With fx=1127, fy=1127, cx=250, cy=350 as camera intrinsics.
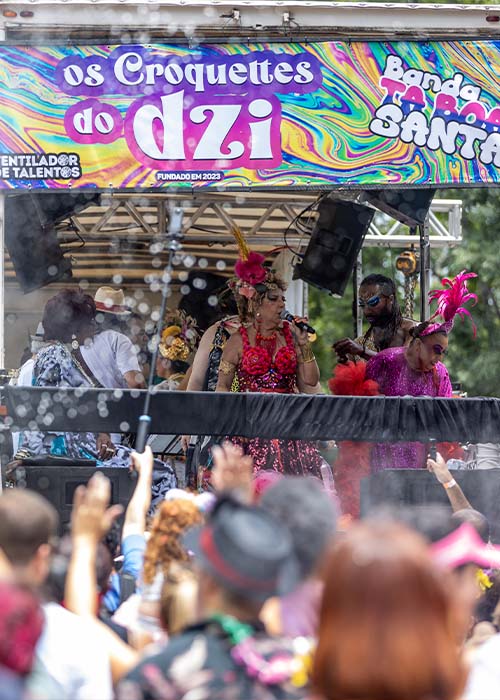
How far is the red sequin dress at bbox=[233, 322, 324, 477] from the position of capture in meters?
6.40

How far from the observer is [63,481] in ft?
19.4

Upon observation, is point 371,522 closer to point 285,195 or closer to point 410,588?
point 410,588

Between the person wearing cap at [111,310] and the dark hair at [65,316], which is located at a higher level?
the person wearing cap at [111,310]

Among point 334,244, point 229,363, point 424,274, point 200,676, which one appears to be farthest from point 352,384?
point 200,676

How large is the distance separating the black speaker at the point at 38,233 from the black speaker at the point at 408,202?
2134mm

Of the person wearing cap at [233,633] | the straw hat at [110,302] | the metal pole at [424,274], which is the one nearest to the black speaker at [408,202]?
the metal pole at [424,274]

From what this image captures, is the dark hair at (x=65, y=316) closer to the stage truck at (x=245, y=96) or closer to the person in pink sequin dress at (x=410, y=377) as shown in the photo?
the stage truck at (x=245, y=96)

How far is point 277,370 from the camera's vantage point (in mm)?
6449

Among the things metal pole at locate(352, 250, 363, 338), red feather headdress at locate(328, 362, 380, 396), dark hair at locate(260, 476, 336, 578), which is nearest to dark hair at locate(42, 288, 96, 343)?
red feather headdress at locate(328, 362, 380, 396)

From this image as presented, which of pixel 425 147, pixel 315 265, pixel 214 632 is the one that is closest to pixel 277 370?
pixel 425 147

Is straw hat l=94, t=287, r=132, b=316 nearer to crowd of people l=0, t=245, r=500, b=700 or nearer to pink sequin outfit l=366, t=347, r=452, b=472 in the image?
pink sequin outfit l=366, t=347, r=452, b=472

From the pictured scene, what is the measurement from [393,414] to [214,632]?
376 centimetres

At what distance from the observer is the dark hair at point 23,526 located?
105 inches

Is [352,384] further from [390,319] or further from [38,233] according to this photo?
[38,233]
